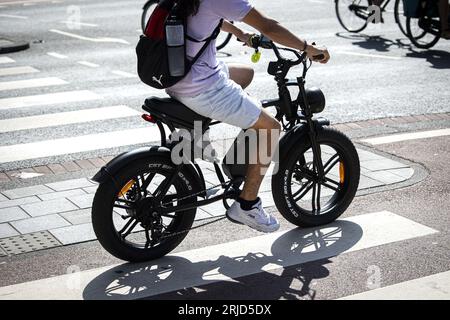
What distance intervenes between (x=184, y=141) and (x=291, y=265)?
3.44 feet

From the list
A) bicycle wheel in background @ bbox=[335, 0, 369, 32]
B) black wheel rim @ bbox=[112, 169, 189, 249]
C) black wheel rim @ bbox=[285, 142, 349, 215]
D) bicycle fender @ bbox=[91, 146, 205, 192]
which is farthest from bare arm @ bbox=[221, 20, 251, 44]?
bicycle wheel in background @ bbox=[335, 0, 369, 32]

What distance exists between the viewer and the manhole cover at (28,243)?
5664 millimetres

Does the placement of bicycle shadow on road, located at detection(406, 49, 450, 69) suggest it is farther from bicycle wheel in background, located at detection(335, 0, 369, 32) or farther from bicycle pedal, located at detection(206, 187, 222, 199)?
bicycle pedal, located at detection(206, 187, 222, 199)

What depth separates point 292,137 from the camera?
18.8 feet

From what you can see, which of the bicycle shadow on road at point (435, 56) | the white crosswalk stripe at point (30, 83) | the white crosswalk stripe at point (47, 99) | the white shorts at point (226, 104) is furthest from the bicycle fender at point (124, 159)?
the bicycle shadow on road at point (435, 56)

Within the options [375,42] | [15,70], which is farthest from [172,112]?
[375,42]

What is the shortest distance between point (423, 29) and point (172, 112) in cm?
932

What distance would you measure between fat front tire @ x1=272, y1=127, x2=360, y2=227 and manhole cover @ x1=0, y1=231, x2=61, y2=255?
160 centimetres

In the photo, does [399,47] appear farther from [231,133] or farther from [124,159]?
[124,159]

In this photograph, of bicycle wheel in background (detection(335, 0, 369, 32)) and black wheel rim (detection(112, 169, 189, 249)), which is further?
bicycle wheel in background (detection(335, 0, 369, 32))

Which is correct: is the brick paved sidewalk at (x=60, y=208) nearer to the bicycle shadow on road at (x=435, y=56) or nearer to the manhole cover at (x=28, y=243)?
the manhole cover at (x=28, y=243)

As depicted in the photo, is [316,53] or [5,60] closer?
[316,53]

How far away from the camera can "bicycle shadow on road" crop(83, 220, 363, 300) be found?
495cm

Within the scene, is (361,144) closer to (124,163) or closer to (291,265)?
(291,265)
